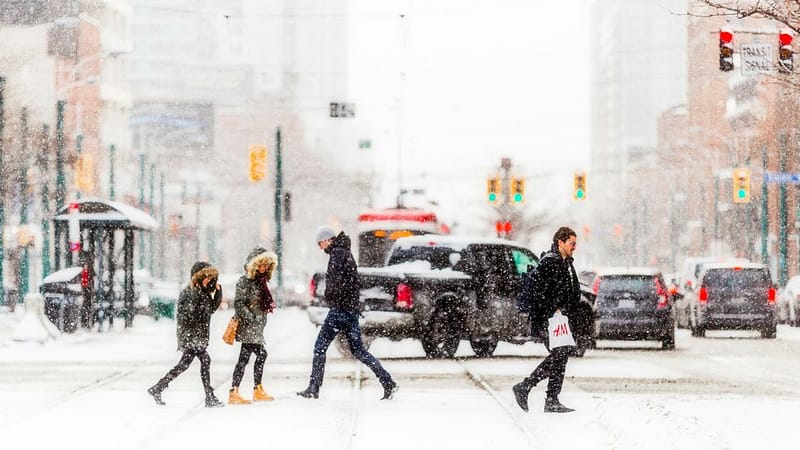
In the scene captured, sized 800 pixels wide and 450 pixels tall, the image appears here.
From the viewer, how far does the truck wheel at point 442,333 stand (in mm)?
24625

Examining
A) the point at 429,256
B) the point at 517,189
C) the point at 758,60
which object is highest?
the point at 758,60

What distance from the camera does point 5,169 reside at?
57.4 metres

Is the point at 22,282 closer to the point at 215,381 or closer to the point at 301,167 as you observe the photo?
the point at 215,381

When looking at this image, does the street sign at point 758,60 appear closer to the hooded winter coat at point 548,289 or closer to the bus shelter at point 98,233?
the hooded winter coat at point 548,289

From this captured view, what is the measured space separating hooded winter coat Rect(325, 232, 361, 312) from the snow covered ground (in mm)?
967

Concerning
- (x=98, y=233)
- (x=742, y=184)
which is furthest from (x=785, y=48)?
(x=742, y=184)

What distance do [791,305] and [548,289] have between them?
32.9 metres

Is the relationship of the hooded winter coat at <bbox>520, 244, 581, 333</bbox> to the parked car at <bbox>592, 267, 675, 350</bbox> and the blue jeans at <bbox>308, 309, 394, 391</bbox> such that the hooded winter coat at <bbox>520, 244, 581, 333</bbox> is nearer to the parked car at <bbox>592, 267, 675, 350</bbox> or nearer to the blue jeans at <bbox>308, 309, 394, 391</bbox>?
the blue jeans at <bbox>308, 309, 394, 391</bbox>

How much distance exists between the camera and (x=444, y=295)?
24562mm

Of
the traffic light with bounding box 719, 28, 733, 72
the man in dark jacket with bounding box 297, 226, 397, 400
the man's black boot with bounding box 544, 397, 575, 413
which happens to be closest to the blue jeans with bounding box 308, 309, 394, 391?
the man in dark jacket with bounding box 297, 226, 397, 400

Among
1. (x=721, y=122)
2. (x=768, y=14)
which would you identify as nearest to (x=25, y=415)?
(x=768, y=14)

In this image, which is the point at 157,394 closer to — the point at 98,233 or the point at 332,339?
the point at 332,339

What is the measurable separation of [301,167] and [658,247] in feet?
97.8

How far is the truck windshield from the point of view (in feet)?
83.0
